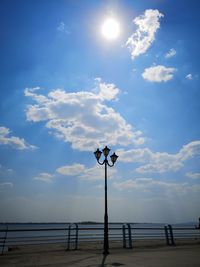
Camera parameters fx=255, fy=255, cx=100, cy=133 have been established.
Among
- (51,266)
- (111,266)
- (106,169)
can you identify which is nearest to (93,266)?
(111,266)

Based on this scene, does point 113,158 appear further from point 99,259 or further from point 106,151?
point 99,259

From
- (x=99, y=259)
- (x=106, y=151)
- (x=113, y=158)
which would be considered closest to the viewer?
(x=99, y=259)

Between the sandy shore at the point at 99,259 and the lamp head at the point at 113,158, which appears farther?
the lamp head at the point at 113,158

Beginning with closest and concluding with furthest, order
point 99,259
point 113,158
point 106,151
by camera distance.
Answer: point 99,259
point 106,151
point 113,158

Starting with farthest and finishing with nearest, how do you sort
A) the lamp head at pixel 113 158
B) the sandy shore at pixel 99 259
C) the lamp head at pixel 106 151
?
1. the lamp head at pixel 113 158
2. the lamp head at pixel 106 151
3. the sandy shore at pixel 99 259

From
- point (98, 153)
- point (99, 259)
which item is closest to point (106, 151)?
point (98, 153)

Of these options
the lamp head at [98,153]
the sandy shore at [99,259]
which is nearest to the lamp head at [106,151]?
the lamp head at [98,153]

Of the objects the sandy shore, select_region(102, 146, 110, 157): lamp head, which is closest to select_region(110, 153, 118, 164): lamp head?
select_region(102, 146, 110, 157): lamp head

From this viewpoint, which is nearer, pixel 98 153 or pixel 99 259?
pixel 99 259

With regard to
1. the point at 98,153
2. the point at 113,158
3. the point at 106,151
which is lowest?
the point at 113,158

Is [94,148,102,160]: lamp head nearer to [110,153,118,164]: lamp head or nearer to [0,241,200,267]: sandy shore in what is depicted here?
[110,153,118,164]: lamp head

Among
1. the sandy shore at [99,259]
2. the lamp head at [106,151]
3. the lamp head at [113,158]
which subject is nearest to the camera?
the sandy shore at [99,259]

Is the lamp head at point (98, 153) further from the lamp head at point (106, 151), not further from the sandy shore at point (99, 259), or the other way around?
the sandy shore at point (99, 259)

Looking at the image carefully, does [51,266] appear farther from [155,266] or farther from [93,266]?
[155,266]
